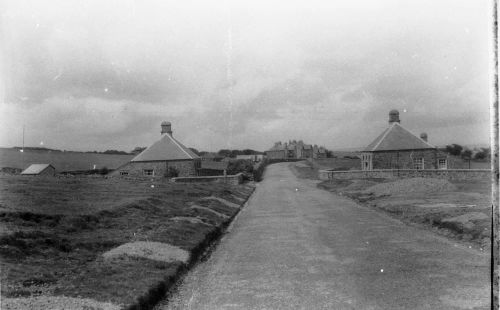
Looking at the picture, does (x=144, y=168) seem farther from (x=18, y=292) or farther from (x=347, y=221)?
(x=18, y=292)

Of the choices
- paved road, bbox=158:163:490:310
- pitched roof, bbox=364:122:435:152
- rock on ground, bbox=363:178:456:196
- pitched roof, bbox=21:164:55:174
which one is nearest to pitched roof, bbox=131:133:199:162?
pitched roof, bbox=21:164:55:174

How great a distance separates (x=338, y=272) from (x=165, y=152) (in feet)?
149

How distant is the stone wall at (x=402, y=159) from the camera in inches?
2046

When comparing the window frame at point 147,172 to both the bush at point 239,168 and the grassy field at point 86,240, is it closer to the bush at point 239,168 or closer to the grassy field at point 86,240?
the bush at point 239,168

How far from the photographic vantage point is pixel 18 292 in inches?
300

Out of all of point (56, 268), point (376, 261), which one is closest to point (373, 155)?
point (376, 261)

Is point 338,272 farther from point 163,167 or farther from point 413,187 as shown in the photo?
point 163,167

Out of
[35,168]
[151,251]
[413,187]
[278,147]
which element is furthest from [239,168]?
[278,147]

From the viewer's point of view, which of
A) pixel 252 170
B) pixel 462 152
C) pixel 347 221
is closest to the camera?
pixel 347 221

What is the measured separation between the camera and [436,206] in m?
21.5

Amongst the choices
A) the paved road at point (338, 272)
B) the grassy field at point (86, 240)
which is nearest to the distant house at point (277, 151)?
the grassy field at point (86, 240)

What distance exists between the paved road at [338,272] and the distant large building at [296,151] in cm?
12901

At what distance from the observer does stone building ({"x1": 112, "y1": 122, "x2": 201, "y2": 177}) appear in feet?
172

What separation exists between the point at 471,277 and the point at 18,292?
897 centimetres
